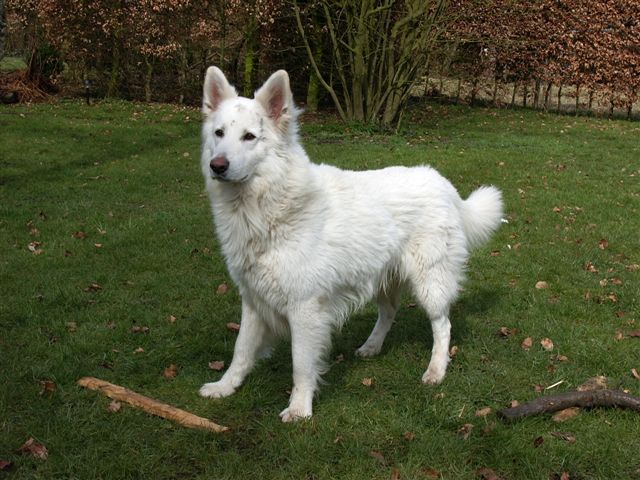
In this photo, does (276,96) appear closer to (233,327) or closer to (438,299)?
(438,299)

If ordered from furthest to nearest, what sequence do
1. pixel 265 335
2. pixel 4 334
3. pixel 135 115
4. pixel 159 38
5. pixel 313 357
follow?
pixel 159 38
pixel 135 115
pixel 4 334
pixel 265 335
pixel 313 357

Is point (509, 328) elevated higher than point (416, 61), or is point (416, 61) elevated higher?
point (416, 61)

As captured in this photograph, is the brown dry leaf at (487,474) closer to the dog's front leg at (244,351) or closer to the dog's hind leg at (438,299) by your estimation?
the dog's hind leg at (438,299)

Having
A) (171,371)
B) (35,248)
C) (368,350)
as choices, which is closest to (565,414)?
(368,350)

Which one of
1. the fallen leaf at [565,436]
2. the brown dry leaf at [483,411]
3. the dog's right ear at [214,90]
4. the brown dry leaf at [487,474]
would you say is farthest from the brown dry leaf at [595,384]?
the dog's right ear at [214,90]

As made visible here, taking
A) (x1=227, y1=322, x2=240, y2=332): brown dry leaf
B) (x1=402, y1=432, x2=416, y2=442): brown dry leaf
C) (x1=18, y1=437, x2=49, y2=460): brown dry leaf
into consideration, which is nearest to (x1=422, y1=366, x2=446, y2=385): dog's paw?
(x1=402, y1=432, x2=416, y2=442): brown dry leaf

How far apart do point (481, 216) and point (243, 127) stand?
2.42 meters

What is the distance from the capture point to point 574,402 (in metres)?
4.40

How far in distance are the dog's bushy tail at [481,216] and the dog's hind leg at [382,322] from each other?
82 centimetres

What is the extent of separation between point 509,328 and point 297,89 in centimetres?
2027

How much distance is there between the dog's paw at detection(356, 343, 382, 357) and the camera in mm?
5492

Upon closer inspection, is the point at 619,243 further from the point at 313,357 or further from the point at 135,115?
the point at 135,115

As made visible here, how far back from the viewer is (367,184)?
4.94 meters

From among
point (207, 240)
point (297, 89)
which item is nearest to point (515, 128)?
point (297, 89)
